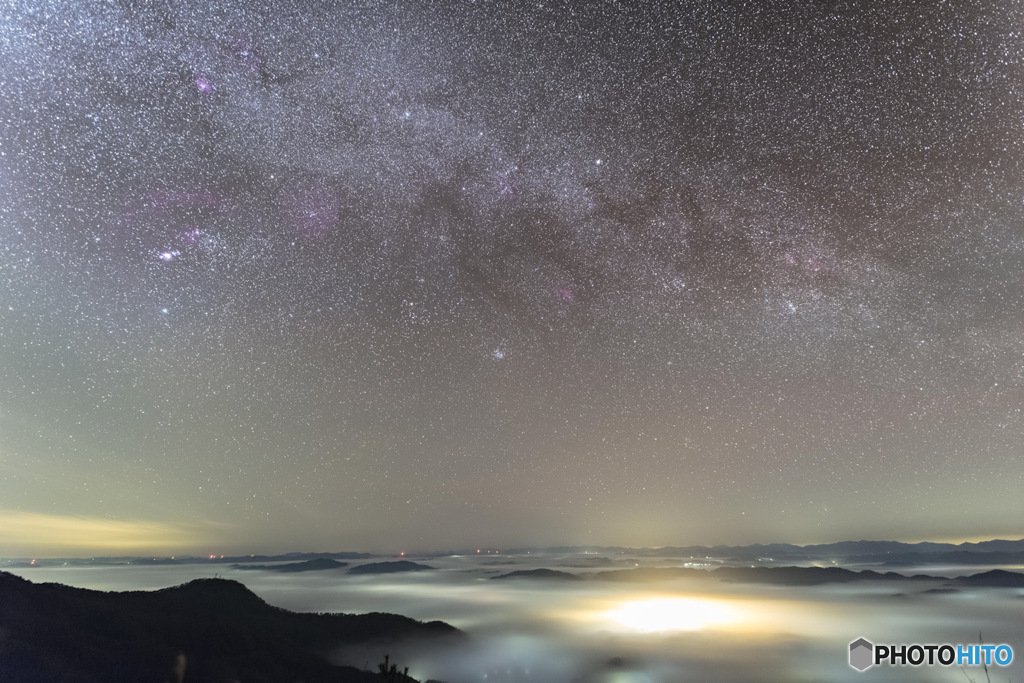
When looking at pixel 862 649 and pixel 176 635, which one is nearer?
pixel 862 649

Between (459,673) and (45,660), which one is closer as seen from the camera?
(45,660)

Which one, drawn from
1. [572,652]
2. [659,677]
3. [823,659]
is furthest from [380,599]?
[823,659]

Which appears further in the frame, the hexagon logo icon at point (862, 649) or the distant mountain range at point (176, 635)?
the distant mountain range at point (176, 635)

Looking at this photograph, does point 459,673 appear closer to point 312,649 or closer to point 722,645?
point 312,649

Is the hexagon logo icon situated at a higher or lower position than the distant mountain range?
higher

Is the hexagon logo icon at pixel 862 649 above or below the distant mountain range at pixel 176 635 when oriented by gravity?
above

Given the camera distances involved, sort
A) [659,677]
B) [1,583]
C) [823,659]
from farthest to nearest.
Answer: [823,659], [659,677], [1,583]

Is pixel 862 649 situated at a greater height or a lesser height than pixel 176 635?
greater

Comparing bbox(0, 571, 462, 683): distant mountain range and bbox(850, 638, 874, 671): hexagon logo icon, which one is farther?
bbox(0, 571, 462, 683): distant mountain range
